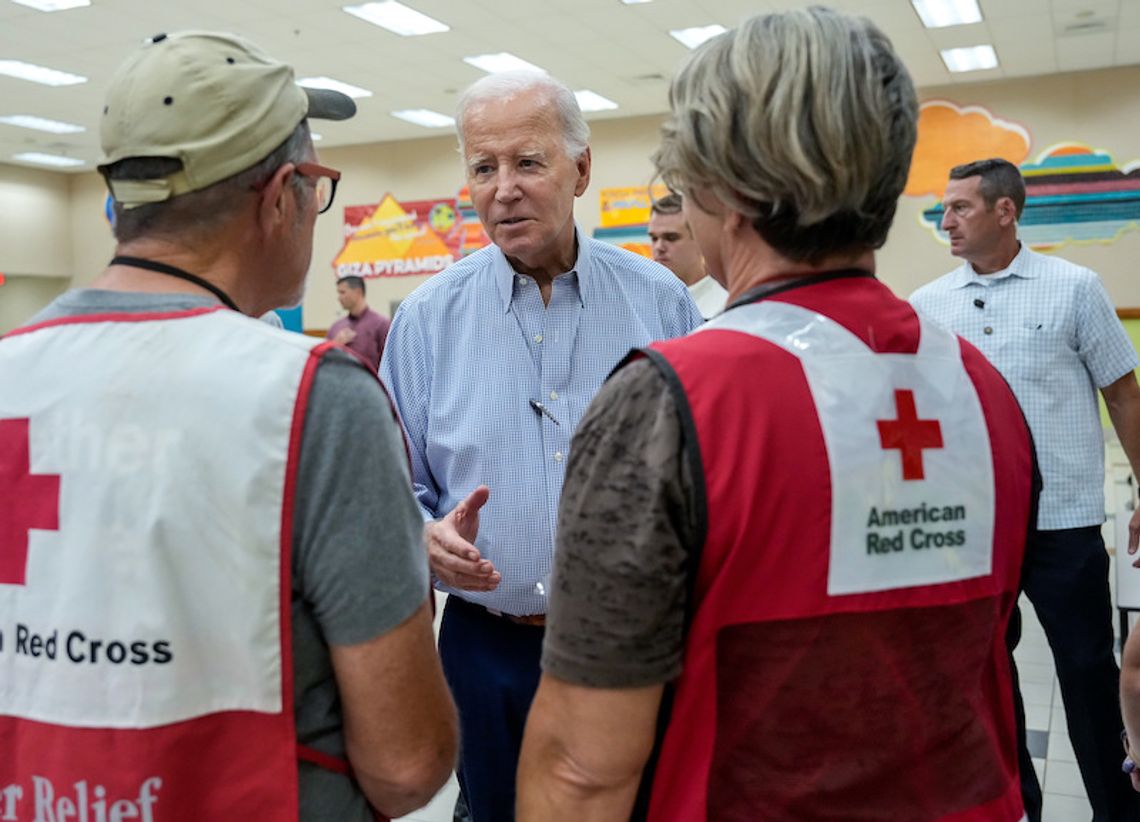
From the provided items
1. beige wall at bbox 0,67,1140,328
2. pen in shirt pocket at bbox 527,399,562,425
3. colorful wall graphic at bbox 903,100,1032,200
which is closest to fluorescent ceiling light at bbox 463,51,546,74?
beige wall at bbox 0,67,1140,328

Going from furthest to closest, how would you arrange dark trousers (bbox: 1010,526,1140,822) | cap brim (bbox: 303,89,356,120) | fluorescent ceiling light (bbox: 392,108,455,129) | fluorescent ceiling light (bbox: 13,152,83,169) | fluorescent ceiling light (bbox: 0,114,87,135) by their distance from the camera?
fluorescent ceiling light (bbox: 13,152,83,169)
fluorescent ceiling light (bbox: 392,108,455,129)
fluorescent ceiling light (bbox: 0,114,87,135)
dark trousers (bbox: 1010,526,1140,822)
cap brim (bbox: 303,89,356,120)

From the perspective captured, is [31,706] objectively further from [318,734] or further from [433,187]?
[433,187]

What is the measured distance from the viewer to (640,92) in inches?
485

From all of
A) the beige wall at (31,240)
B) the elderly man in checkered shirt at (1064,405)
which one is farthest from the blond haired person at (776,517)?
the beige wall at (31,240)

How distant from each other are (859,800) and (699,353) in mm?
476

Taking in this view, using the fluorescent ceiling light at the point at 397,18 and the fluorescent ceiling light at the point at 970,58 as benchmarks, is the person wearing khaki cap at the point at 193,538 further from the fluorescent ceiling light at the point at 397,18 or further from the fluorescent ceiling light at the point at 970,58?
A: the fluorescent ceiling light at the point at 970,58

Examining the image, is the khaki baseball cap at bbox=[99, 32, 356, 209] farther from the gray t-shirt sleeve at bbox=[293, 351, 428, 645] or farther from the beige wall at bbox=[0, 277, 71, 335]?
the beige wall at bbox=[0, 277, 71, 335]

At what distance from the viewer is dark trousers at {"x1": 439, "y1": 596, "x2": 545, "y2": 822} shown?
1908mm

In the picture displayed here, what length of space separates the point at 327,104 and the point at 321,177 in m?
0.14

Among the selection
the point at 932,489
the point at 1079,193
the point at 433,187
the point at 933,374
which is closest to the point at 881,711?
the point at 932,489

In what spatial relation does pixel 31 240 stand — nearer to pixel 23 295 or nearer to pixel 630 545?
pixel 23 295

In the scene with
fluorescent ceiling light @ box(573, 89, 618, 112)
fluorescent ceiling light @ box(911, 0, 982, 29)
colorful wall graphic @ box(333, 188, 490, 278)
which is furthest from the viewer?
colorful wall graphic @ box(333, 188, 490, 278)

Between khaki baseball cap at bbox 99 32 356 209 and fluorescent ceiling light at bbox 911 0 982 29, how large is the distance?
885 centimetres

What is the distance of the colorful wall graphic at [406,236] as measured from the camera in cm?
1480
